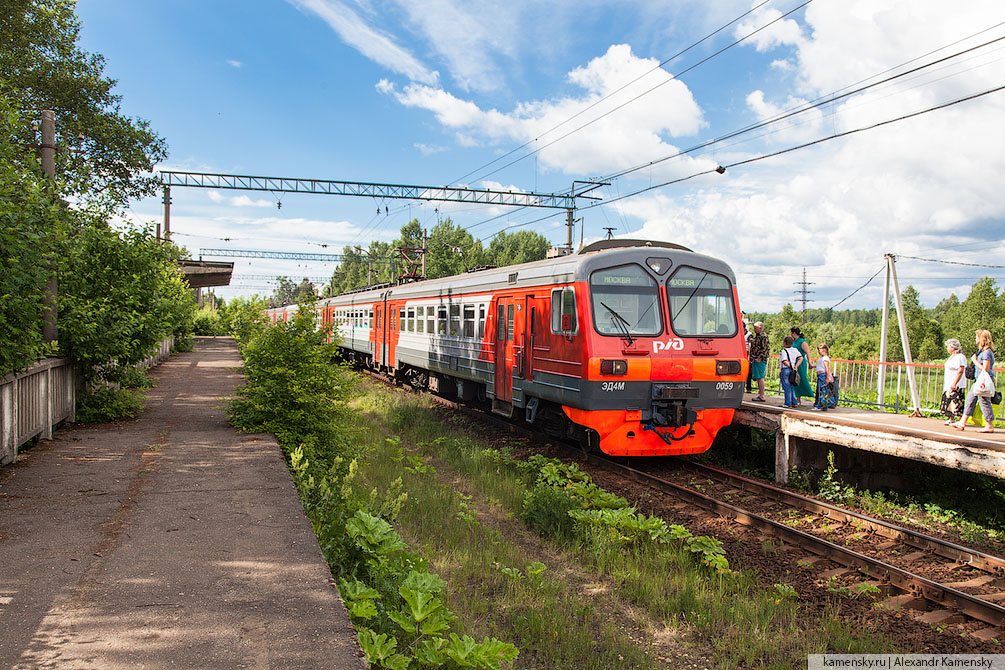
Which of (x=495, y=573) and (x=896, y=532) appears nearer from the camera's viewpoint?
(x=495, y=573)

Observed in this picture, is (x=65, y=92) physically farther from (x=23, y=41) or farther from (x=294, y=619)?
(x=294, y=619)

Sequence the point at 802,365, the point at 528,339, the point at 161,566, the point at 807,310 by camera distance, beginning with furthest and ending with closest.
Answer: the point at 807,310
the point at 802,365
the point at 528,339
the point at 161,566

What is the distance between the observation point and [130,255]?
960 centimetres

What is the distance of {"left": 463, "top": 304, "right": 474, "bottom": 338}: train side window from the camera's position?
1374cm

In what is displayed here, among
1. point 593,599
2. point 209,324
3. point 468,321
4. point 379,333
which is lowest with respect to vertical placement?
point 593,599

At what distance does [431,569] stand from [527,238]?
74.8m

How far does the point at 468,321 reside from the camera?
1396cm

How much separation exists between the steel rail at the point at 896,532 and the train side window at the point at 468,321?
6.12 metres

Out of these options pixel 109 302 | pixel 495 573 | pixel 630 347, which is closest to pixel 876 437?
pixel 630 347

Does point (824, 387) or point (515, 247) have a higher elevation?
point (515, 247)

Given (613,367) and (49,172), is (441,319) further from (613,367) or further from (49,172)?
(49,172)

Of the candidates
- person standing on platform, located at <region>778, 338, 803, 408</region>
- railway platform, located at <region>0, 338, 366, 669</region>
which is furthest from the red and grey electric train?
railway platform, located at <region>0, 338, 366, 669</region>

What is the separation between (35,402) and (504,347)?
6.91m

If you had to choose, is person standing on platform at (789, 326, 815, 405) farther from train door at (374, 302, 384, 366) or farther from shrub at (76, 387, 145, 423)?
train door at (374, 302, 384, 366)
